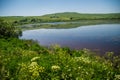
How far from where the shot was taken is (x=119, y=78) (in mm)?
8445

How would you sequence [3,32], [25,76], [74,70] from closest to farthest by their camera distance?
[25,76] → [74,70] → [3,32]

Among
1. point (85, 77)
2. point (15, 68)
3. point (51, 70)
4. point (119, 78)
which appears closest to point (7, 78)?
point (15, 68)

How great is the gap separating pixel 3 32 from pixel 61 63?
41.5 m

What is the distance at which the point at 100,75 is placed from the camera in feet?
29.9

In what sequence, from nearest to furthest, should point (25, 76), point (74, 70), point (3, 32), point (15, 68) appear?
point (25, 76) → point (74, 70) → point (15, 68) → point (3, 32)

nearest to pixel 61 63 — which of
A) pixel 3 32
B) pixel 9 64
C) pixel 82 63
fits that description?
pixel 82 63

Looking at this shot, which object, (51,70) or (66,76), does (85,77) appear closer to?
(66,76)

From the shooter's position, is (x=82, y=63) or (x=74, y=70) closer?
(x=74, y=70)

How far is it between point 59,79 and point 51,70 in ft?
2.35

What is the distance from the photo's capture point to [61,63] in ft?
34.4

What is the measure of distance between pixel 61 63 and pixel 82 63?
1.09m

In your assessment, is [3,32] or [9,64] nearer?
[9,64]

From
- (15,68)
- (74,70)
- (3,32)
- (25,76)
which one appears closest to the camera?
(25,76)

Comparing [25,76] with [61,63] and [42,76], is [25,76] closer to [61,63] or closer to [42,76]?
[42,76]
